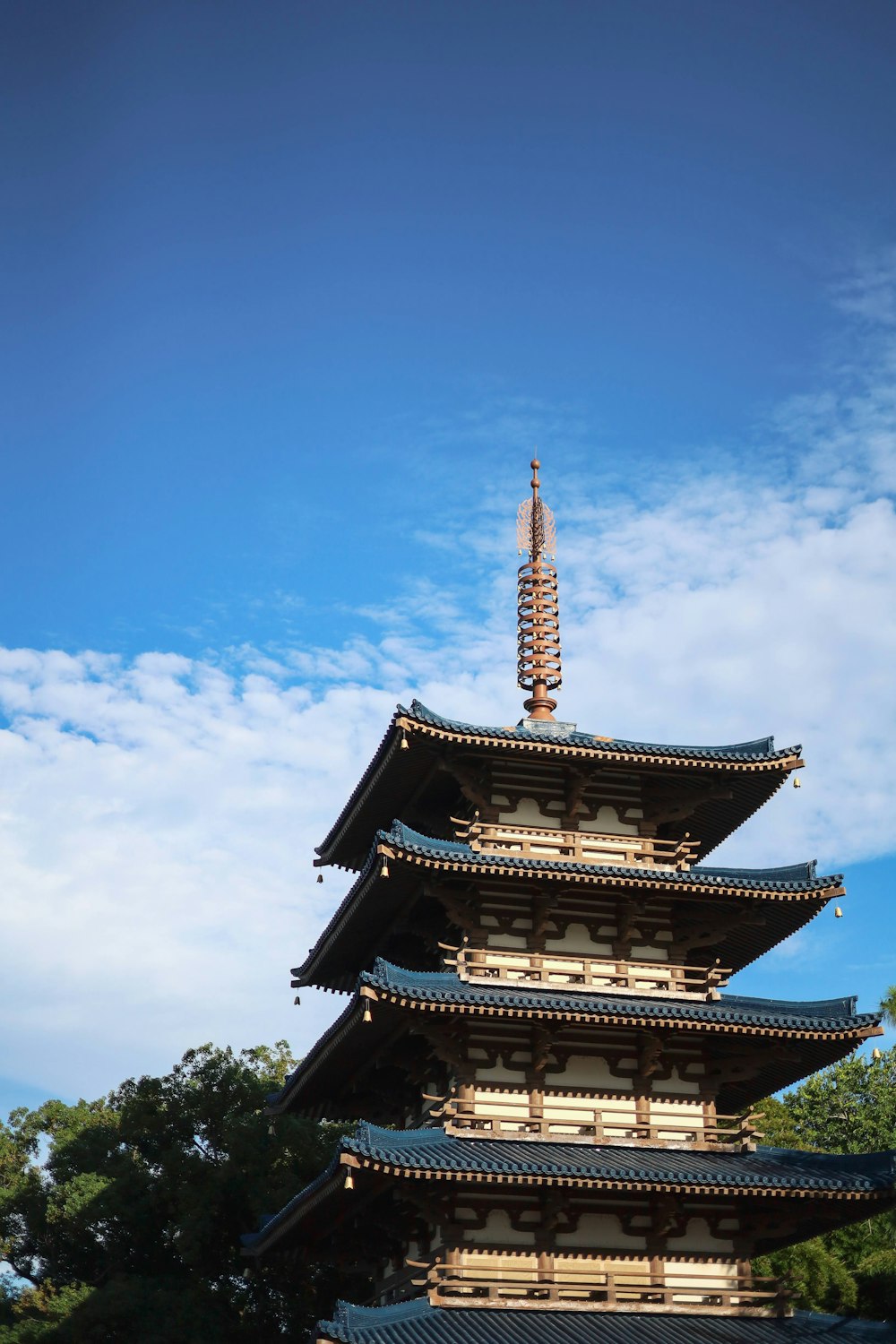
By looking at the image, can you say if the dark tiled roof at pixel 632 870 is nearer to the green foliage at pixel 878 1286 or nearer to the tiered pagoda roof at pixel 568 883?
the tiered pagoda roof at pixel 568 883

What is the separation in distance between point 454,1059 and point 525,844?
4.94 meters

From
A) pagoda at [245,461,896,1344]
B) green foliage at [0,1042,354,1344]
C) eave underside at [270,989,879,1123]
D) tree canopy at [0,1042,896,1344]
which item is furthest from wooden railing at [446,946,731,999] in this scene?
green foliage at [0,1042,354,1344]

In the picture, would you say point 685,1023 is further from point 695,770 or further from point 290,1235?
point 290,1235

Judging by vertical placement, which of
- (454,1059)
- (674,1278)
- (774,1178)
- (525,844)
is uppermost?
(525,844)

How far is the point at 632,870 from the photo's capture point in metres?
28.9

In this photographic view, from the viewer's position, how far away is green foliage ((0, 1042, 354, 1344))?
46312mm

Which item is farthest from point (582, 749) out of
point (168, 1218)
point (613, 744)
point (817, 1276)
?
point (168, 1218)

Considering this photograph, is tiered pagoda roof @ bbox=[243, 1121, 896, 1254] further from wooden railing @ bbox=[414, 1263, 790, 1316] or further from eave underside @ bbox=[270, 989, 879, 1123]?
eave underside @ bbox=[270, 989, 879, 1123]

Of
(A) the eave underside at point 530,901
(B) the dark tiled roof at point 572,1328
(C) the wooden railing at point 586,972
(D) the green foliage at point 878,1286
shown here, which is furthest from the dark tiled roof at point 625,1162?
(D) the green foliage at point 878,1286

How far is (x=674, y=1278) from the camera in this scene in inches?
1048

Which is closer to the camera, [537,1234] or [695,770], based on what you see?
[537,1234]

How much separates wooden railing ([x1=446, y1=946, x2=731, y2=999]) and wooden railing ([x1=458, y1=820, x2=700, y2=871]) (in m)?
2.04

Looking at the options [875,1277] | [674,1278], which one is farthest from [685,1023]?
[875,1277]

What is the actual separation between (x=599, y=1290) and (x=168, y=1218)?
29.9 m
